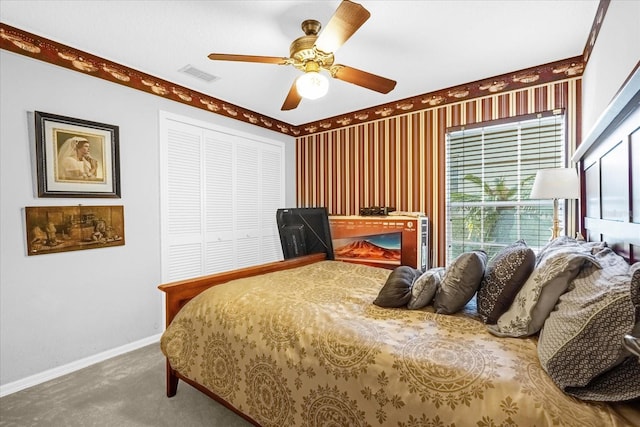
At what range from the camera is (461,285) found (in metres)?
1.58

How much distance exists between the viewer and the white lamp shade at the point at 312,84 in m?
1.99

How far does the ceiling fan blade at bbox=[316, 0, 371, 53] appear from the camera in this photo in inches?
59.1

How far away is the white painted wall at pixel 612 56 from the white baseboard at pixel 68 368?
4.00 m

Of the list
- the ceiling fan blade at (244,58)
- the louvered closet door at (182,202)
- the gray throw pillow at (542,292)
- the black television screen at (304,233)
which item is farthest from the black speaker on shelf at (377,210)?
the gray throw pillow at (542,292)

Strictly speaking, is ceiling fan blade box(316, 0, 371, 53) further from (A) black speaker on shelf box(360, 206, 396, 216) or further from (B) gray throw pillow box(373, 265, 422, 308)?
(A) black speaker on shelf box(360, 206, 396, 216)

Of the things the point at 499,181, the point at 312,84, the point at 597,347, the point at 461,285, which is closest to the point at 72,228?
the point at 312,84

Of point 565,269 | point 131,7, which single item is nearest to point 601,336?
point 565,269

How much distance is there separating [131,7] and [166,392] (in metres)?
2.63

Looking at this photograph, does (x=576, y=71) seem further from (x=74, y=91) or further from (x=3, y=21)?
(x=3, y=21)

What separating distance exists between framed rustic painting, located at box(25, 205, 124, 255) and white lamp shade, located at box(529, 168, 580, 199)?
3.63 m

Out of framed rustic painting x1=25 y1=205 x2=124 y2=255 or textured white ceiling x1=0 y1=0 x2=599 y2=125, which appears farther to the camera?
framed rustic painting x1=25 y1=205 x2=124 y2=255

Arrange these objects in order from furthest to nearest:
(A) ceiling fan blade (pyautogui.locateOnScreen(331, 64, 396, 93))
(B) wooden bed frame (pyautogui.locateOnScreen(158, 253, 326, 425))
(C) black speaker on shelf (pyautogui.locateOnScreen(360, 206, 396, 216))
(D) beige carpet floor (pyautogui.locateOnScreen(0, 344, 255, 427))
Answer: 1. (C) black speaker on shelf (pyautogui.locateOnScreen(360, 206, 396, 216))
2. (A) ceiling fan blade (pyautogui.locateOnScreen(331, 64, 396, 93))
3. (B) wooden bed frame (pyautogui.locateOnScreen(158, 253, 326, 425))
4. (D) beige carpet floor (pyautogui.locateOnScreen(0, 344, 255, 427))

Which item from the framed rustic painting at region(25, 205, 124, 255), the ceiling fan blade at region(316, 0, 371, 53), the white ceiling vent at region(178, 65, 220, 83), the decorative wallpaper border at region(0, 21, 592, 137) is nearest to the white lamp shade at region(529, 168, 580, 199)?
the decorative wallpaper border at region(0, 21, 592, 137)

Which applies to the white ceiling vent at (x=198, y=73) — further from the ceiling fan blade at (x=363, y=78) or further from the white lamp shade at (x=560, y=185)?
the white lamp shade at (x=560, y=185)
